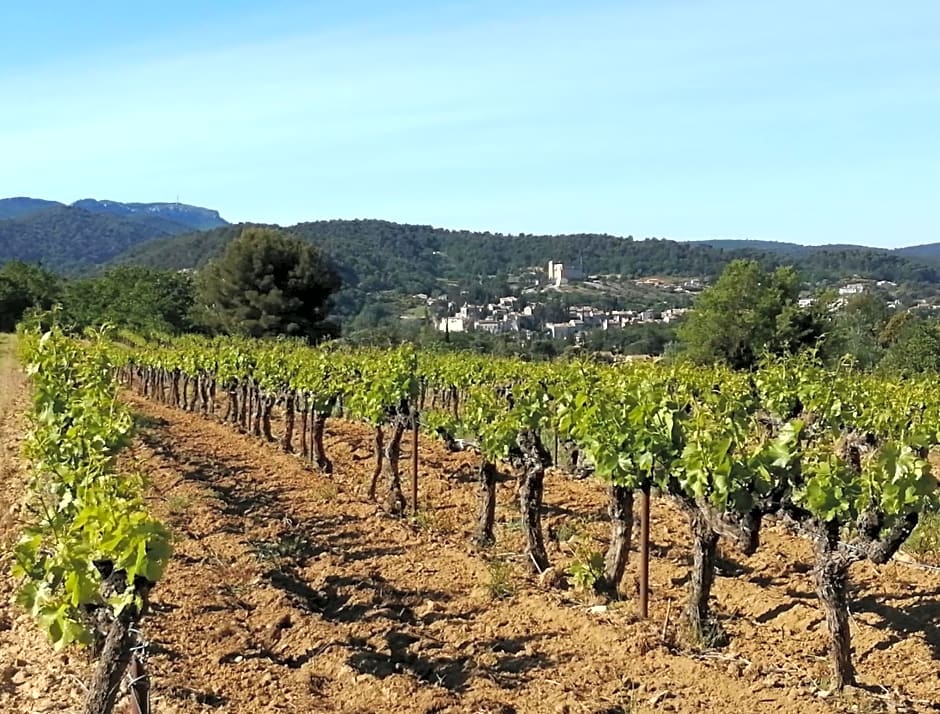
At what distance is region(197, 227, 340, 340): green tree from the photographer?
52.2 meters

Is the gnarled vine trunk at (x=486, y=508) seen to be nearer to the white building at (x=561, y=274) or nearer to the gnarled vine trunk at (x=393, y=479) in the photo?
the gnarled vine trunk at (x=393, y=479)

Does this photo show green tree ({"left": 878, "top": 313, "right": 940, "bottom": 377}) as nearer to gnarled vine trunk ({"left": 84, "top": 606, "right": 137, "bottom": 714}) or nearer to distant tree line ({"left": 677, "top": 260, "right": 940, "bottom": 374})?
distant tree line ({"left": 677, "top": 260, "right": 940, "bottom": 374})

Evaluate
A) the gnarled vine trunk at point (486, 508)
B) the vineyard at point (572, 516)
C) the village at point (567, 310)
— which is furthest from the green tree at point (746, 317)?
the gnarled vine trunk at point (486, 508)

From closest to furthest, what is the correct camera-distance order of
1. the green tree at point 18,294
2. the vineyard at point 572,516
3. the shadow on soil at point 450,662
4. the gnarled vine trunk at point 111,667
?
the gnarled vine trunk at point 111,667, the vineyard at point 572,516, the shadow on soil at point 450,662, the green tree at point 18,294

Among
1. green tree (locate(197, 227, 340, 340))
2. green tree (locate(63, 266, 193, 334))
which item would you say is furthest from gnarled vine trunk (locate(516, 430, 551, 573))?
green tree (locate(63, 266, 193, 334))

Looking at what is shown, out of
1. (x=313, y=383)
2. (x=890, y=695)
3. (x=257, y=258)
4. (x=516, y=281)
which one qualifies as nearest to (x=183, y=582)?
(x=890, y=695)

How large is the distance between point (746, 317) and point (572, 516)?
3538 cm

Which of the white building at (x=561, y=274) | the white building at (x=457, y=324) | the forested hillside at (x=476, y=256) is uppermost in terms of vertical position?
the forested hillside at (x=476, y=256)

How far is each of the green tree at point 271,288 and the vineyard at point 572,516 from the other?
37.5m

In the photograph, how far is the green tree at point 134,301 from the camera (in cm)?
5869

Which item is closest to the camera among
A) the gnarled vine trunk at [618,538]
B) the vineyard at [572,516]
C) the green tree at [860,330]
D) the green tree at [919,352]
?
the vineyard at [572,516]

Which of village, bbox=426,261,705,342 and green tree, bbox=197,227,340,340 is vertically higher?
green tree, bbox=197,227,340,340

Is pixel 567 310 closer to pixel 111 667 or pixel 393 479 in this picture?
pixel 393 479

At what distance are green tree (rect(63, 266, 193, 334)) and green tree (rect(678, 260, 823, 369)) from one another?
31.7 metres
